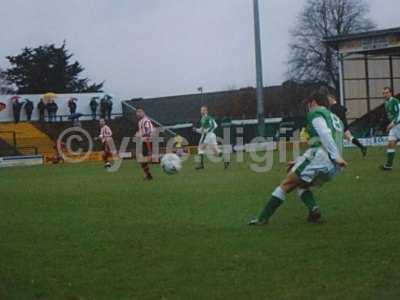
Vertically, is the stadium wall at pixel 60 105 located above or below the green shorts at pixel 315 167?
above

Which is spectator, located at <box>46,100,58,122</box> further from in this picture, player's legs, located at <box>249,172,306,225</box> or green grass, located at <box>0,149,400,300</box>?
player's legs, located at <box>249,172,306,225</box>

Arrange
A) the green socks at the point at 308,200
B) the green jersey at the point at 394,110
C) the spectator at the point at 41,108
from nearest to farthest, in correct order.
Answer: the green socks at the point at 308,200, the green jersey at the point at 394,110, the spectator at the point at 41,108

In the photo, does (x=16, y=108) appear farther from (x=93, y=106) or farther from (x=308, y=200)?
(x=308, y=200)

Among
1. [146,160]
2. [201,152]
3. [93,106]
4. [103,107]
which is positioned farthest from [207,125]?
[103,107]

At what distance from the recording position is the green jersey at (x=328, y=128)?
11289 mm

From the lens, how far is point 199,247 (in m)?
9.80

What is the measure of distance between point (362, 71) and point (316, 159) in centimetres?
4302

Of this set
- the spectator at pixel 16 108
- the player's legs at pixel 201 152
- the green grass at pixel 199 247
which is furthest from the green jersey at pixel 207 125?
the spectator at pixel 16 108

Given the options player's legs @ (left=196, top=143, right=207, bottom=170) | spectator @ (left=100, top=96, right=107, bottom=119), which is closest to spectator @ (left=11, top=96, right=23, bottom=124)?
spectator @ (left=100, top=96, right=107, bottom=119)

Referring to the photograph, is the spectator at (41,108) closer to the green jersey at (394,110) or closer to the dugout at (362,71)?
the dugout at (362,71)

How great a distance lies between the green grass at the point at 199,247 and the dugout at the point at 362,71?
3598cm

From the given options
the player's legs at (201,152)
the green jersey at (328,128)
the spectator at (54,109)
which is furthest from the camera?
the spectator at (54,109)

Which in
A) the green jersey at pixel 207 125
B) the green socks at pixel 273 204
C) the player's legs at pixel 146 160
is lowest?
the green socks at pixel 273 204

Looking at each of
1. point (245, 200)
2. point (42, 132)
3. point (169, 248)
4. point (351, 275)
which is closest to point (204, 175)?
point (245, 200)
